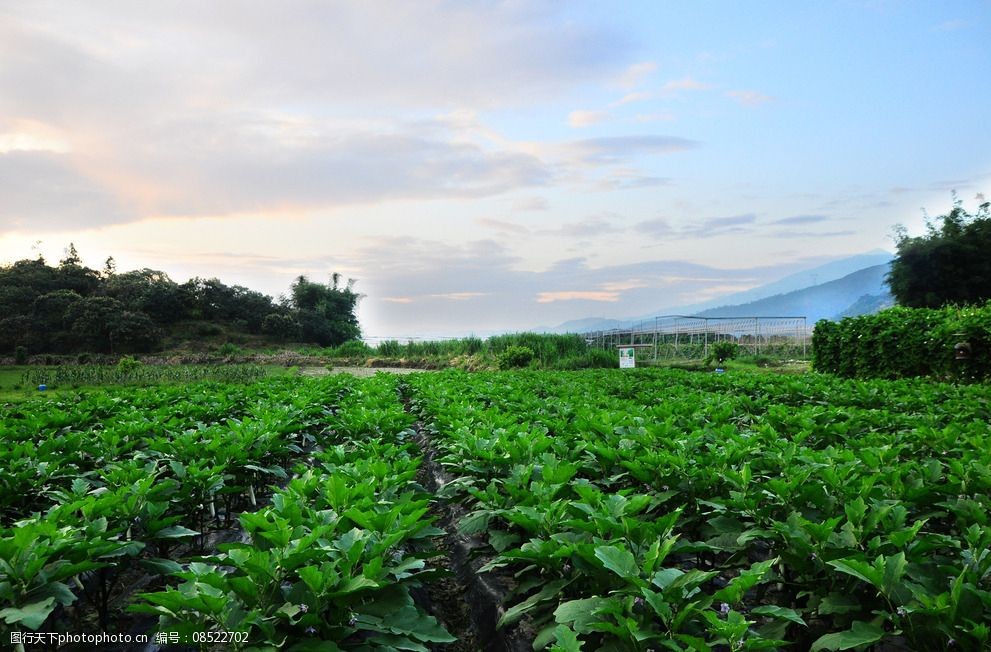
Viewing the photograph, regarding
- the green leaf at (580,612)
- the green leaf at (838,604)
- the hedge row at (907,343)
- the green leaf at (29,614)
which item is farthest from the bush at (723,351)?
the green leaf at (29,614)

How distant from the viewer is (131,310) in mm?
35500

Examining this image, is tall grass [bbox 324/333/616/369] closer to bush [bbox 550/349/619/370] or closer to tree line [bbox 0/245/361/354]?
bush [bbox 550/349/619/370]

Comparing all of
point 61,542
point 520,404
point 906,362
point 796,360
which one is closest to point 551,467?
point 61,542

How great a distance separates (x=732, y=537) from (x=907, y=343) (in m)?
13.7

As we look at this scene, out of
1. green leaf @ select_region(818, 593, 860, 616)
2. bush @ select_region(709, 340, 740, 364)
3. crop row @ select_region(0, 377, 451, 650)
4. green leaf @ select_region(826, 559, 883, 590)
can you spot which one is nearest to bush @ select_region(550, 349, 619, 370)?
bush @ select_region(709, 340, 740, 364)

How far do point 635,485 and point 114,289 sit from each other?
42.6 metres

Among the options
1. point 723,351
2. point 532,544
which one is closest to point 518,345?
point 723,351

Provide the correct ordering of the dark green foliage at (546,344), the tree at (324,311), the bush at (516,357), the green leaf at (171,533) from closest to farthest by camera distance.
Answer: the green leaf at (171,533) → the bush at (516,357) → the dark green foliage at (546,344) → the tree at (324,311)

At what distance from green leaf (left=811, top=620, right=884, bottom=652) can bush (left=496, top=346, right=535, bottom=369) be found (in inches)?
733

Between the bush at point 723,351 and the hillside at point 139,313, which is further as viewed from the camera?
the hillside at point 139,313

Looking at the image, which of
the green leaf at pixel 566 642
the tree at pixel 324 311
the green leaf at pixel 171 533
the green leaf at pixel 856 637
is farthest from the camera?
the tree at pixel 324 311

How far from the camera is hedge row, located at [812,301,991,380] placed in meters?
11.6

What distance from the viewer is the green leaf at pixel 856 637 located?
1688 mm

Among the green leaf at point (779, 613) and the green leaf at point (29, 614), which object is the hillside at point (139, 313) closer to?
the green leaf at point (29, 614)
